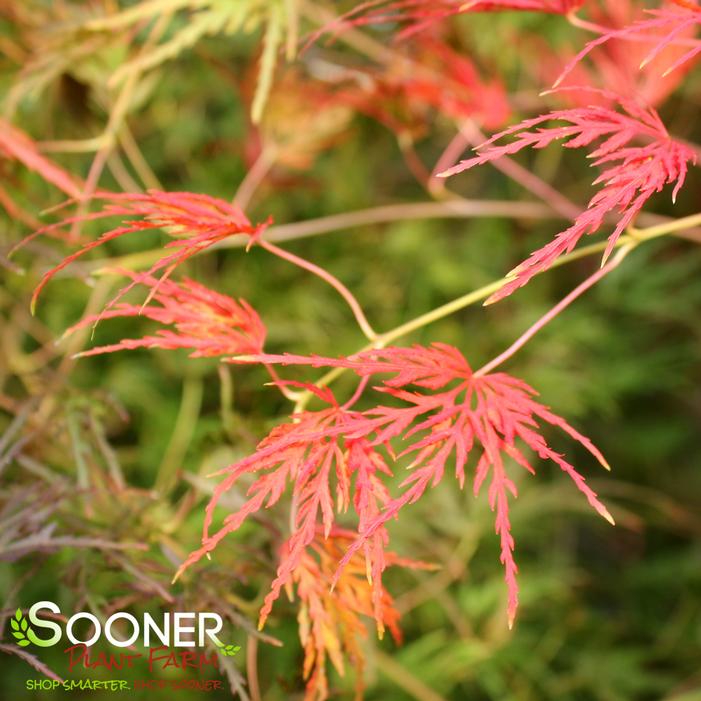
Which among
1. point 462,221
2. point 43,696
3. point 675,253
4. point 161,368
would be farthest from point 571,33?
point 43,696

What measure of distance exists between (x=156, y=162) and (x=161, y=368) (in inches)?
12.6

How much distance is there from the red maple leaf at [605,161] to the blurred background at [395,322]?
300 mm

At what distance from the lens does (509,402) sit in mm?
409

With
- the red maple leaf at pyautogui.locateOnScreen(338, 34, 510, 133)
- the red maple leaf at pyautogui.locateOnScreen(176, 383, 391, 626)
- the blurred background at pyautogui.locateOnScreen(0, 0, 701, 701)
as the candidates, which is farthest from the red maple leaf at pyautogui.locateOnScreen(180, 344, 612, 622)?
the red maple leaf at pyautogui.locateOnScreen(338, 34, 510, 133)

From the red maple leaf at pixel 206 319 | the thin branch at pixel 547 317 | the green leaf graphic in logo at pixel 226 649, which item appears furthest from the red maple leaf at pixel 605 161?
the green leaf graphic in logo at pixel 226 649

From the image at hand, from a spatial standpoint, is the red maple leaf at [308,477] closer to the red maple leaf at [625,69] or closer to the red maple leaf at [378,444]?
the red maple leaf at [378,444]

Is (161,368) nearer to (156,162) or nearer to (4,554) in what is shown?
(156,162)

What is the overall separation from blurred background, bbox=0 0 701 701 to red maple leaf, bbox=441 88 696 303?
300 mm

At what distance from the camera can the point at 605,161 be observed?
0.38 meters

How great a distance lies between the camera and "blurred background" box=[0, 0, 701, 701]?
2.47 ft

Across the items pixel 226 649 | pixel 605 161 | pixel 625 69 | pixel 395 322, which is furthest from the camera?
pixel 395 322

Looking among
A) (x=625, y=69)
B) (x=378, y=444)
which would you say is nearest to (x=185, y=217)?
(x=378, y=444)

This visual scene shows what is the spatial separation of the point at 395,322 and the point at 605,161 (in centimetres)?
73

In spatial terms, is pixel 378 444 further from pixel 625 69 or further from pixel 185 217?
pixel 625 69
